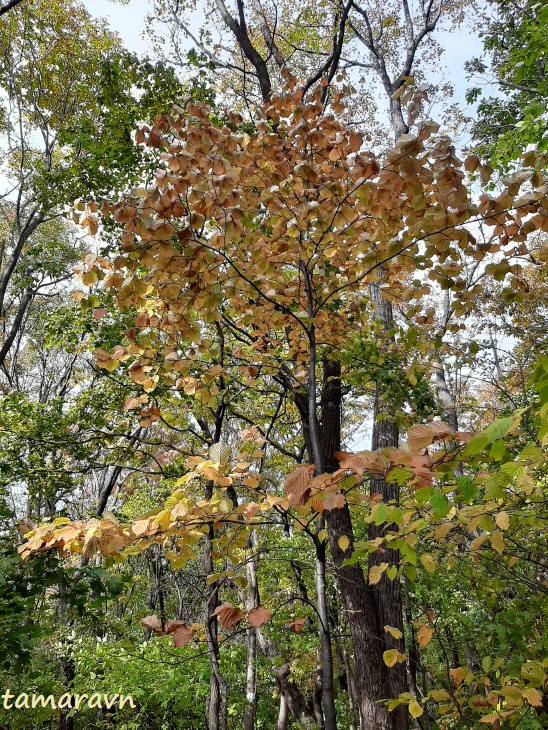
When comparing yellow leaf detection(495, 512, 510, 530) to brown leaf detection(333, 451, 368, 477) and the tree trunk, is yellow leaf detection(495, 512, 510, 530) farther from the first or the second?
the tree trunk

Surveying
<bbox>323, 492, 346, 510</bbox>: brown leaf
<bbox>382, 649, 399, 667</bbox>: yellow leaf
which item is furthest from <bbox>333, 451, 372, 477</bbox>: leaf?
<bbox>382, 649, 399, 667</bbox>: yellow leaf

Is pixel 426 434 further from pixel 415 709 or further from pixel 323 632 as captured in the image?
pixel 415 709

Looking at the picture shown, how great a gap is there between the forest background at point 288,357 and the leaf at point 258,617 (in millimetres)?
20

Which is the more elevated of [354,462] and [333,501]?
[354,462]

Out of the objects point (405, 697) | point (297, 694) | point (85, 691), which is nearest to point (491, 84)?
point (405, 697)

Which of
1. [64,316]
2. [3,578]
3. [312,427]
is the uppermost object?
[64,316]

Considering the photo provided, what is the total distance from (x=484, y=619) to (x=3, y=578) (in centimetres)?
532

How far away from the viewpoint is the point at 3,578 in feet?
7.72

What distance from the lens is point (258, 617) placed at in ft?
5.09

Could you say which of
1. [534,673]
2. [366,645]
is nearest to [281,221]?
[534,673]

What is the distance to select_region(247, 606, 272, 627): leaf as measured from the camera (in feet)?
4.98

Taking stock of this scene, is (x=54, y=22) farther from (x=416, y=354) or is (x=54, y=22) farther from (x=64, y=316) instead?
(x=416, y=354)

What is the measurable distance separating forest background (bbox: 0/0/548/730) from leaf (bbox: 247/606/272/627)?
0.8 inches

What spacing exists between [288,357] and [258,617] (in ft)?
7.93
